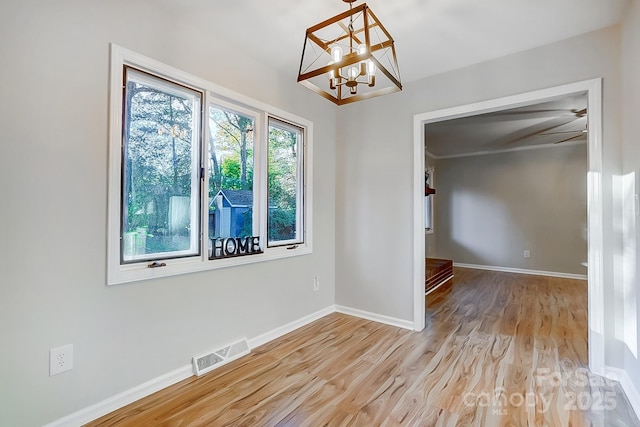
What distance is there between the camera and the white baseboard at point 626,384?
175 centimetres

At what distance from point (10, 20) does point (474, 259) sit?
725 cm

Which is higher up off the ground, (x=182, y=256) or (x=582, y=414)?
(x=182, y=256)

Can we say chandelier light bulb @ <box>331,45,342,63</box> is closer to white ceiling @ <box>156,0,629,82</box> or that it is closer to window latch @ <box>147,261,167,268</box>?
white ceiling @ <box>156,0,629,82</box>

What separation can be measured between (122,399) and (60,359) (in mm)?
452

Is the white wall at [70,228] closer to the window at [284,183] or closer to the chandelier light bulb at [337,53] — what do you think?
the window at [284,183]

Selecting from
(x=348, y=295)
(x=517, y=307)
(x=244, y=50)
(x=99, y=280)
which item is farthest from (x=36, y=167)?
(x=517, y=307)

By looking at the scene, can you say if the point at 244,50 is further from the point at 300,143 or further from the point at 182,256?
the point at 182,256

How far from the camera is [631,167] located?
74.9 inches

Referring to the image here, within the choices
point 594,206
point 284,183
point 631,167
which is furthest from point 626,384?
point 284,183

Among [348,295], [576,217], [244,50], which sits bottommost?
[348,295]

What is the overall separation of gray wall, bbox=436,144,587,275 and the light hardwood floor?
2857 mm

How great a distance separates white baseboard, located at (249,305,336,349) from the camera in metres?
2.64

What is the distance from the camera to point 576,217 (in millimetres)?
5414

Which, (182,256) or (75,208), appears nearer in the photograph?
(75,208)
